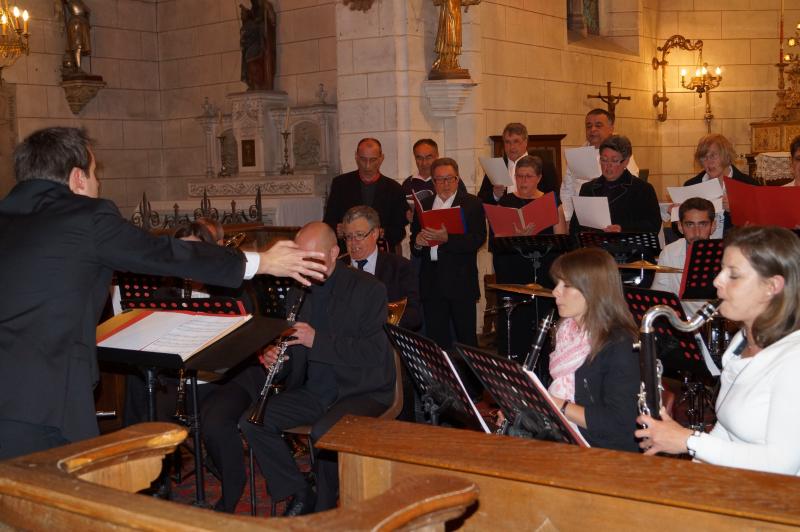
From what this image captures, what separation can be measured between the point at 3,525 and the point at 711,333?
4196 millimetres

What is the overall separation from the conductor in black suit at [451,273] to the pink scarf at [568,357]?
293 centimetres

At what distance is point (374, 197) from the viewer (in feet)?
24.4

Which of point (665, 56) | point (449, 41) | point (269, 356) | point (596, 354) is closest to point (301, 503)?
point (269, 356)

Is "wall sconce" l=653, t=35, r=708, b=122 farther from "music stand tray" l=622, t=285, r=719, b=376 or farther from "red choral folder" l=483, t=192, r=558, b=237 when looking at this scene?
"music stand tray" l=622, t=285, r=719, b=376

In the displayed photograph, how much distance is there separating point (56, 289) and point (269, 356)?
175cm

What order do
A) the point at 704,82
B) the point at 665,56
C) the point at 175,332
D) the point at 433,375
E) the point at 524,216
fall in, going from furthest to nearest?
the point at 665,56 < the point at 704,82 < the point at 524,216 < the point at 433,375 < the point at 175,332

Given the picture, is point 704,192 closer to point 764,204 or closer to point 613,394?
point 764,204

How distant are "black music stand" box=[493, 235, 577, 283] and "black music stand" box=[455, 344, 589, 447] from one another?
254cm

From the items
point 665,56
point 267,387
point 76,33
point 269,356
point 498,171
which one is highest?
point 76,33

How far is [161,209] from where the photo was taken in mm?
11219

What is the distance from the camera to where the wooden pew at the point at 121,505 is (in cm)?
151

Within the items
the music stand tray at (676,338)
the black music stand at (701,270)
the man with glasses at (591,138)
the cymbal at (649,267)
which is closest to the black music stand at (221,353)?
the music stand tray at (676,338)

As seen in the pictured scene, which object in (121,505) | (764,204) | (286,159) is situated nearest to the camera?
(121,505)

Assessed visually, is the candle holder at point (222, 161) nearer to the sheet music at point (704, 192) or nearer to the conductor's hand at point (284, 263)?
the sheet music at point (704, 192)
